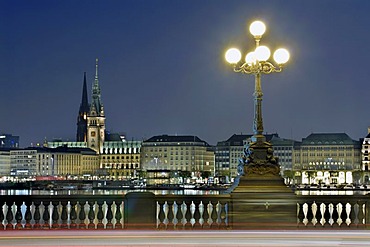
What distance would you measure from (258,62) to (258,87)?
744 millimetres

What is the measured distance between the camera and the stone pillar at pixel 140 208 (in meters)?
21.7

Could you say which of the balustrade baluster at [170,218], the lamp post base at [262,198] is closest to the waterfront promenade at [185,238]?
the balustrade baluster at [170,218]

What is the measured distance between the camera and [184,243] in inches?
592

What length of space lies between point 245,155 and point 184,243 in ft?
29.0

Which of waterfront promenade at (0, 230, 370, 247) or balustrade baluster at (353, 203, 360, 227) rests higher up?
balustrade baluster at (353, 203, 360, 227)

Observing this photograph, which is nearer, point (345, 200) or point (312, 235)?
point (312, 235)

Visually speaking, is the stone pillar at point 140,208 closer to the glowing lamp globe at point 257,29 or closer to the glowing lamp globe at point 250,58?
the glowing lamp globe at point 250,58

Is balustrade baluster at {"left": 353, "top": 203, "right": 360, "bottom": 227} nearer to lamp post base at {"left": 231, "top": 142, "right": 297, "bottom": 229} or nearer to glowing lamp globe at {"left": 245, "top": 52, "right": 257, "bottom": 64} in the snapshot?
lamp post base at {"left": 231, "top": 142, "right": 297, "bottom": 229}

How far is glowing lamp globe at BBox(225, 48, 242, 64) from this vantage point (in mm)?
24016

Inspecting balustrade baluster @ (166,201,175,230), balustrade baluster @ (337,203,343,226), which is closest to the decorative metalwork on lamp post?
balustrade baluster @ (337,203,343,226)

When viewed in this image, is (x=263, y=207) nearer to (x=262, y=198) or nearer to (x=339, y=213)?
(x=262, y=198)

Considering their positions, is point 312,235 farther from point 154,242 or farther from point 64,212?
point 64,212

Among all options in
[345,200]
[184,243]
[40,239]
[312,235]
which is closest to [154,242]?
[184,243]

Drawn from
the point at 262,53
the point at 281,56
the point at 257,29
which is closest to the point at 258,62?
the point at 262,53
